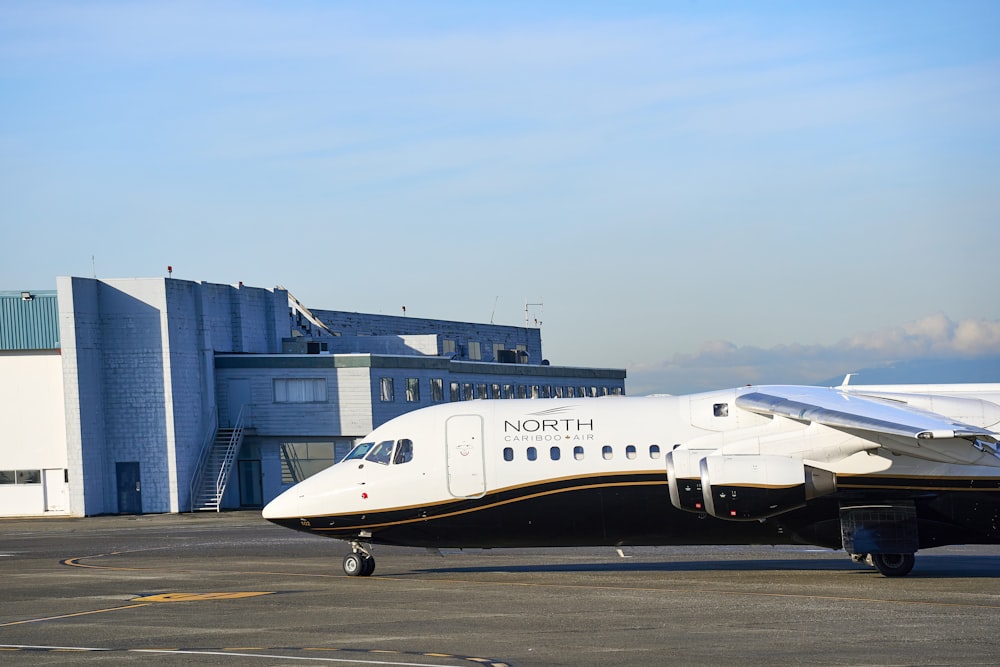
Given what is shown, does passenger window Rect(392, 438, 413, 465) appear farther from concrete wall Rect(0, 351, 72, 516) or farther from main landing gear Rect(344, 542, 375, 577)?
concrete wall Rect(0, 351, 72, 516)

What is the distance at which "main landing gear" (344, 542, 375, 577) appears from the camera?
28.3 metres

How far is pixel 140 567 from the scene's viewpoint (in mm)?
32781

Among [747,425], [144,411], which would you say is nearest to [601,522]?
[747,425]

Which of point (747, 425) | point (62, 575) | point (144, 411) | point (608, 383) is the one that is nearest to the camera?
point (747, 425)

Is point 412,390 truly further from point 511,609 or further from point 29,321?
point 511,609

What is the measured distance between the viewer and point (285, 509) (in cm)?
2797

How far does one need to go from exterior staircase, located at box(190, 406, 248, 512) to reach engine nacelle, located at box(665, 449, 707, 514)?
42431 mm

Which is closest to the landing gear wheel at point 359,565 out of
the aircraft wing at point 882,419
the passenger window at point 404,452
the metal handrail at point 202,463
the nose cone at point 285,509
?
the nose cone at point 285,509

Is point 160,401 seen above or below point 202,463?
above

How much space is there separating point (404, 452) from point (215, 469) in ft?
131

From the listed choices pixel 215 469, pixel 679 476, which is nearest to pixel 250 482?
pixel 215 469

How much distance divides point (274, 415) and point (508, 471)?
42159 millimetres

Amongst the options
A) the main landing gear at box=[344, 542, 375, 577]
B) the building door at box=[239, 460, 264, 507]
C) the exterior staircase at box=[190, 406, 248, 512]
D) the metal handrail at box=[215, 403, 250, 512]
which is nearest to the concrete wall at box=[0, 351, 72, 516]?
the exterior staircase at box=[190, 406, 248, 512]

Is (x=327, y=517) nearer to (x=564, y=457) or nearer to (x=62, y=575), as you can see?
(x=564, y=457)
